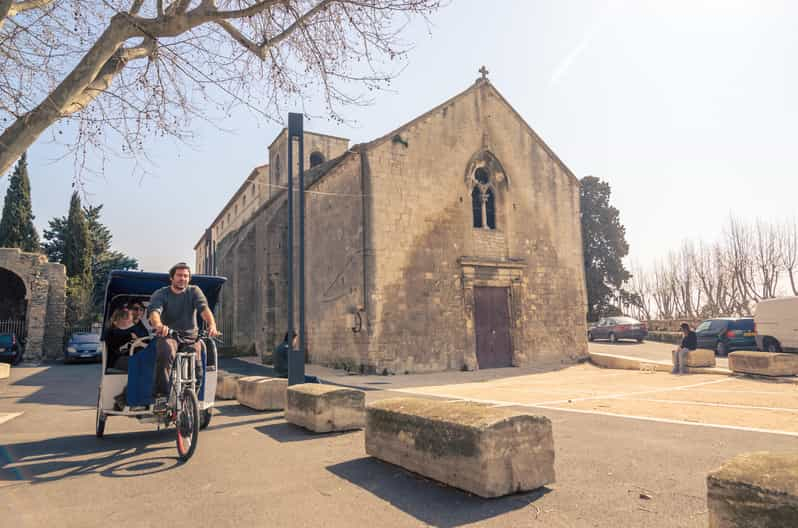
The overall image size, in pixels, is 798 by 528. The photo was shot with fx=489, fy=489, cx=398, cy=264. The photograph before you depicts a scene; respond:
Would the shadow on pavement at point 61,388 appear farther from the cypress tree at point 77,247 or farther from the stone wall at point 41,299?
the cypress tree at point 77,247

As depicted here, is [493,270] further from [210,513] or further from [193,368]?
[210,513]

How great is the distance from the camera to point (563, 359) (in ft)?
59.9

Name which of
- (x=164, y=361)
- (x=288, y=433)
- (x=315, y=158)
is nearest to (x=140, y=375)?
(x=164, y=361)

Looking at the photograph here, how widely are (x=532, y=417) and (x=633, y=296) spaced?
35.7m

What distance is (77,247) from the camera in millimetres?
35875

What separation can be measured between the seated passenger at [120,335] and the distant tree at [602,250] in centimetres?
3316

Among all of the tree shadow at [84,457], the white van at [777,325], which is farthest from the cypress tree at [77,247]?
the white van at [777,325]

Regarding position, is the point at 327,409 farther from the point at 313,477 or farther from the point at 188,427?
the point at 313,477

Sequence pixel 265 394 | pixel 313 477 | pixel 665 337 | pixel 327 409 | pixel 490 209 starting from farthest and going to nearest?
1. pixel 665 337
2. pixel 490 209
3. pixel 265 394
4. pixel 327 409
5. pixel 313 477

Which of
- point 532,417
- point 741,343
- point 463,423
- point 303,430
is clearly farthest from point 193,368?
point 741,343

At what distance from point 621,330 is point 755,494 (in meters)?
25.2

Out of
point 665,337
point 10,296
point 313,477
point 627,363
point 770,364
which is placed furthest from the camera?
point 10,296

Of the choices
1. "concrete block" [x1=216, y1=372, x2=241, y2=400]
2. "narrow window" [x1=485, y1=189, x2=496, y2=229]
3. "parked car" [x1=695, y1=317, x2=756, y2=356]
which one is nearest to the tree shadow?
"concrete block" [x1=216, y1=372, x2=241, y2=400]

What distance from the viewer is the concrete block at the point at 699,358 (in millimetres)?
12688
